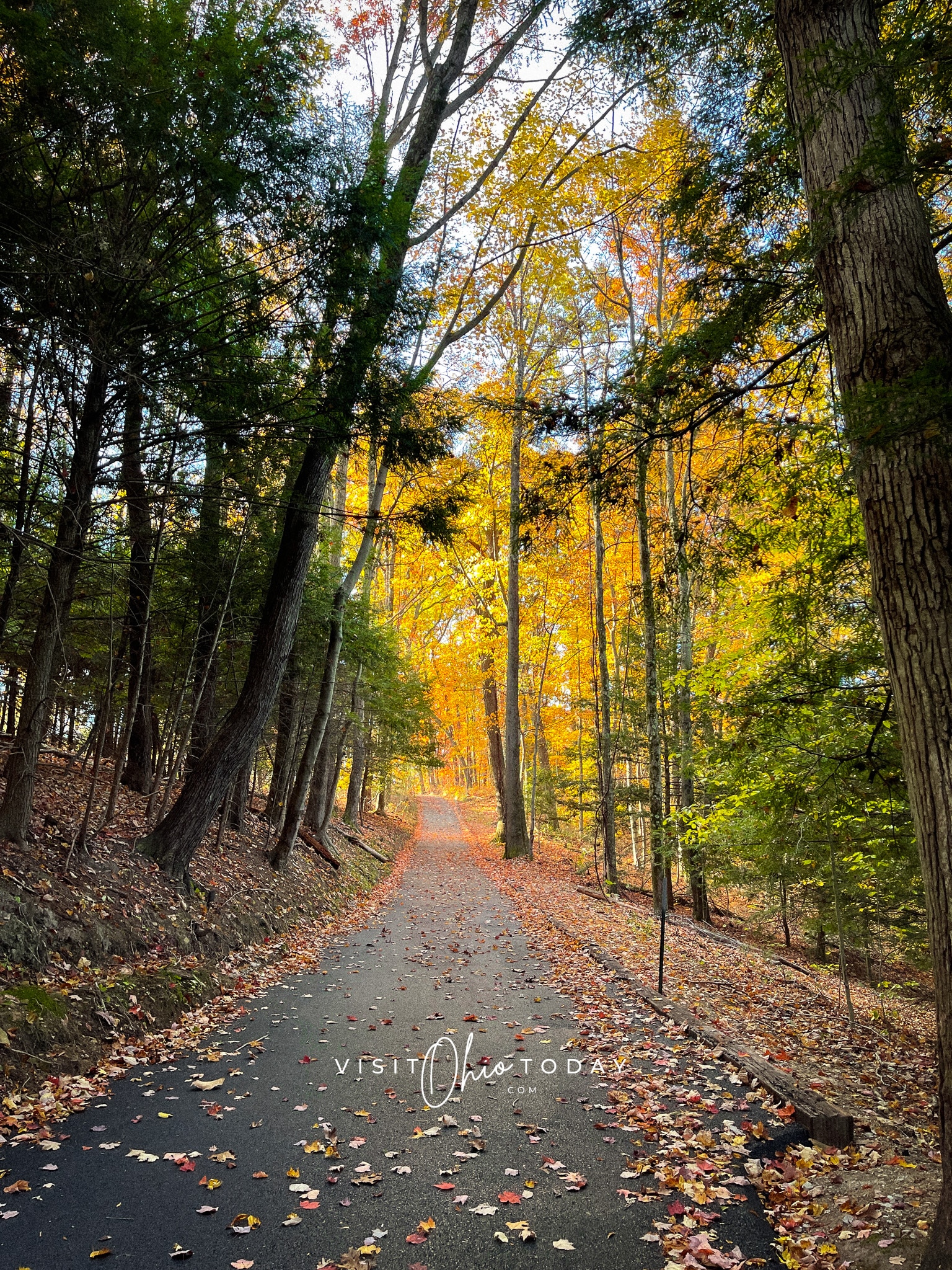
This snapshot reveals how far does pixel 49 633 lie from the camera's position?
5.64 meters

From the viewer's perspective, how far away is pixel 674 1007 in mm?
6004

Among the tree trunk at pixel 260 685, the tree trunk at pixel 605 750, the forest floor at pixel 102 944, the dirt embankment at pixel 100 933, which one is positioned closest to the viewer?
the forest floor at pixel 102 944

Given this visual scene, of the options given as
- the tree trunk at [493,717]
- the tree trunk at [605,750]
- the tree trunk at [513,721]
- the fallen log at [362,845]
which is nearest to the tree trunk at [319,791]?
the fallen log at [362,845]

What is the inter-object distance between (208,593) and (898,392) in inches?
336

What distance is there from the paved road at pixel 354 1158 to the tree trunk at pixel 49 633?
263 centimetres

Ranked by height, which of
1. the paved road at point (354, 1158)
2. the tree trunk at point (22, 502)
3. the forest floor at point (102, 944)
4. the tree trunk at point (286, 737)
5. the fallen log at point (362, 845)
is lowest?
the fallen log at point (362, 845)

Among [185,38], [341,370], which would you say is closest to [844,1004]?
[341,370]

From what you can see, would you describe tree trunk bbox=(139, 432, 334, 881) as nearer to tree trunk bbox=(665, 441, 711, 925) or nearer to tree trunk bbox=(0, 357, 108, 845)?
tree trunk bbox=(0, 357, 108, 845)

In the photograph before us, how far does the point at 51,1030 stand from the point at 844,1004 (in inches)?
349

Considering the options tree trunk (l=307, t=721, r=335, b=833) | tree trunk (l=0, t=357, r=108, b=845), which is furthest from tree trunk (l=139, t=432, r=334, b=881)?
tree trunk (l=307, t=721, r=335, b=833)

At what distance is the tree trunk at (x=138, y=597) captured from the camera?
19.5 feet

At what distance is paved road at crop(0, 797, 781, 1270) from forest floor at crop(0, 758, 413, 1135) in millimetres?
385

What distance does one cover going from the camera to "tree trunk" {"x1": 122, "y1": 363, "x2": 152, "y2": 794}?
593cm

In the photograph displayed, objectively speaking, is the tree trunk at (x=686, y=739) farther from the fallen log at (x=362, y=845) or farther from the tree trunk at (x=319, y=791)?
the fallen log at (x=362, y=845)
